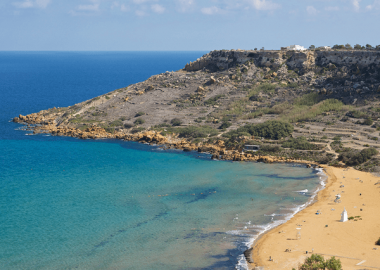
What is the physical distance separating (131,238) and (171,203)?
9157 millimetres

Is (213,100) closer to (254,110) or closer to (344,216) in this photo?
(254,110)

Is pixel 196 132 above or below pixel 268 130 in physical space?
below

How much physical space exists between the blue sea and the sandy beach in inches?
67.8

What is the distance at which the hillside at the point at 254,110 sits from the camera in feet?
207

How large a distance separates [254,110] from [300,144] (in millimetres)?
20379

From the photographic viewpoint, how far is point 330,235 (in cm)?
3381

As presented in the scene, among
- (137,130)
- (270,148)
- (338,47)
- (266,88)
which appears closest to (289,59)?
(266,88)

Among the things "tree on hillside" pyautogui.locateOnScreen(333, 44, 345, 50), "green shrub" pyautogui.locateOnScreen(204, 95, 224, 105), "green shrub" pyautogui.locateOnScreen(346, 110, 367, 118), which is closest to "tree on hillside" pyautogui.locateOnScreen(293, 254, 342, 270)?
"green shrub" pyautogui.locateOnScreen(346, 110, 367, 118)

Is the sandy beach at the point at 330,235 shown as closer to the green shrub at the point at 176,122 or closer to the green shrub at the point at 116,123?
the green shrub at the point at 176,122

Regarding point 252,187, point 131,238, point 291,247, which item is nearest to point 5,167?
point 131,238

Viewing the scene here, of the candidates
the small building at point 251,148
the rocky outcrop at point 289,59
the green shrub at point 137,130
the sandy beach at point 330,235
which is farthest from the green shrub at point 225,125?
the sandy beach at point 330,235

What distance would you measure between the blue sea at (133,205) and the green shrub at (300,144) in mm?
6518

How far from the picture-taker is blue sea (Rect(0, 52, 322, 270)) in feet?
105

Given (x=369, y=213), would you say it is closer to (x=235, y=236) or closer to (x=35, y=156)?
(x=235, y=236)
